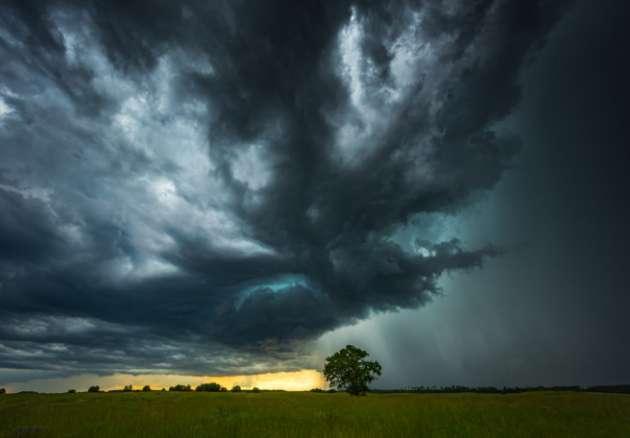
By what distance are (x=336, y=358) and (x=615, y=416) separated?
223 feet

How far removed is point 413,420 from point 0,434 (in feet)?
59.9

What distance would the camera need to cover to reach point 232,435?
1485cm

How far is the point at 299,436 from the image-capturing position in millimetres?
14062

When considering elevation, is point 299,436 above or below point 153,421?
below

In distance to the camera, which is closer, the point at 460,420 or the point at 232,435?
the point at 232,435

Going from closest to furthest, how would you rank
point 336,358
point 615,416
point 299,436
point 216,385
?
point 299,436
point 615,416
point 336,358
point 216,385

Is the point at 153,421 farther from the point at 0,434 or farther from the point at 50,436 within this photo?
the point at 0,434

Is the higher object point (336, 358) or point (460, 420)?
point (336, 358)

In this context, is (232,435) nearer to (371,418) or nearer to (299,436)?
(299,436)

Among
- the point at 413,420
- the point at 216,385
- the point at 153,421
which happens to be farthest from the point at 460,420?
the point at 216,385

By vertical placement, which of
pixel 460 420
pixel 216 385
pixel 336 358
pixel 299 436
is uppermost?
pixel 216 385

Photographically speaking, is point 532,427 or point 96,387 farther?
point 96,387

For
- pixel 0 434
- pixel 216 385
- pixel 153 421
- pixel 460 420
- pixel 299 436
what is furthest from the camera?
pixel 216 385

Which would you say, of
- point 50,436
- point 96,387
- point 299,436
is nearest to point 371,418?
point 299,436
